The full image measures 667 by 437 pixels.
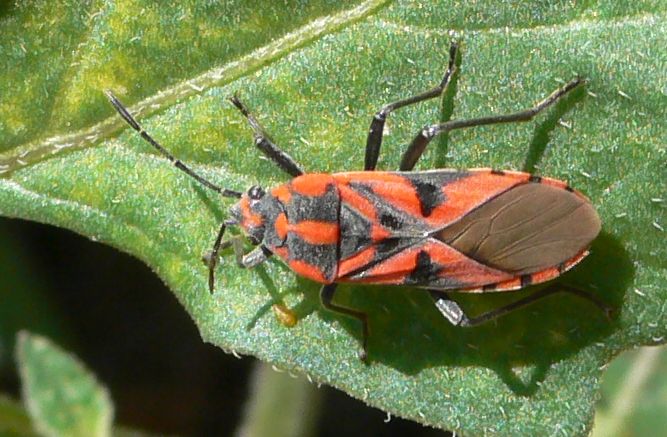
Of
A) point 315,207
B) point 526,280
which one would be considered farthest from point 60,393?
point 526,280

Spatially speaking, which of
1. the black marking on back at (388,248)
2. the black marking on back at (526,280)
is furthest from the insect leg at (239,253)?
the black marking on back at (526,280)

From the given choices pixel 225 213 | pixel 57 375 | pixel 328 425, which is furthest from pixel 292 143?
pixel 328 425

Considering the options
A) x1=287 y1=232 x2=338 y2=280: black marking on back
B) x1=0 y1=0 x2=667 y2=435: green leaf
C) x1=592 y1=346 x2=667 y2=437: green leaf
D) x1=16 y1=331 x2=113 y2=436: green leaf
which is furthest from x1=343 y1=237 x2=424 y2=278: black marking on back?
x1=592 y1=346 x2=667 y2=437: green leaf

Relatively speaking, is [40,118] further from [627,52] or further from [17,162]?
[627,52]

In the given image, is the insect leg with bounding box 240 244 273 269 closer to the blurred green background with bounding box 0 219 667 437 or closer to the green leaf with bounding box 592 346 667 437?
the blurred green background with bounding box 0 219 667 437

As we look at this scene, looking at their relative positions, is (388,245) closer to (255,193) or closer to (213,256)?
(255,193)

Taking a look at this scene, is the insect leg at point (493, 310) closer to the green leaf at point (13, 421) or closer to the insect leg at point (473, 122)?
the insect leg at point (473, 122)

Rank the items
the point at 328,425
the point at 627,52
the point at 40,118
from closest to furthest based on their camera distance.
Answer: the point at 627,52
the point at 40,118
the point at 328,425
